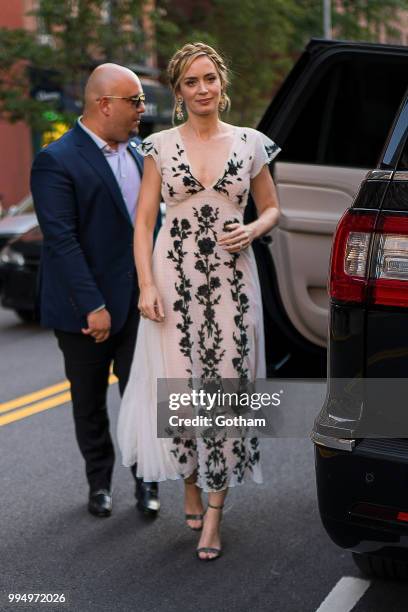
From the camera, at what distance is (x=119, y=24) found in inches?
762

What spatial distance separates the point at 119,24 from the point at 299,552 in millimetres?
16408

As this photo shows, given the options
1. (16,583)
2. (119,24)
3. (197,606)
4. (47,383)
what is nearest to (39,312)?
(16,583)

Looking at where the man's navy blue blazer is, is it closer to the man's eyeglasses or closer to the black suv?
the man's eyeglasses

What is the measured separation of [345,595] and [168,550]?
2.68 feet

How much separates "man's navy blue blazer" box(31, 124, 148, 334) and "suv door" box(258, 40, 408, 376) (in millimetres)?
676

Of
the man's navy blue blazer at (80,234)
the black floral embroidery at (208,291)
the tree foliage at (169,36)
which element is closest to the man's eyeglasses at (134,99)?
the man's navy blue blazer at (80,234)

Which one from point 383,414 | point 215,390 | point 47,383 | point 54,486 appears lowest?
point 47,383

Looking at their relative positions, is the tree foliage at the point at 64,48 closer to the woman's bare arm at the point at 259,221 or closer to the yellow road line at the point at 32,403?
the yellow road line at the point at 32,403

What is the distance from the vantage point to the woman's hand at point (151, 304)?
405cm

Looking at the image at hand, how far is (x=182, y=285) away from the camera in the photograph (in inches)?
161

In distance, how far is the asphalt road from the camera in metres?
3.72

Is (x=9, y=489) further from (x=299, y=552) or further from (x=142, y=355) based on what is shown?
(x=299, y=552)

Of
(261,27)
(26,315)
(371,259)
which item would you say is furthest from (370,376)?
(261,27)

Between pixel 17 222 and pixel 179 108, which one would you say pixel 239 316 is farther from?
pixel 17 222
